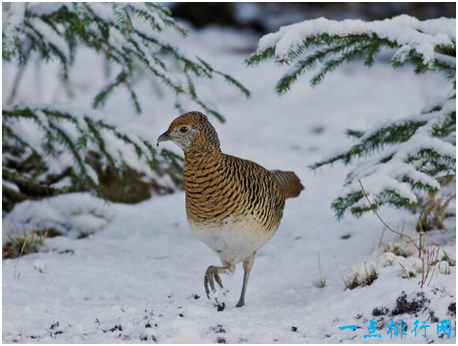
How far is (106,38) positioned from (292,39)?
155cm

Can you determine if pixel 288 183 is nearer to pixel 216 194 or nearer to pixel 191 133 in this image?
pixel 216 194

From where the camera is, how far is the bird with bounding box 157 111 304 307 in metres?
3.95

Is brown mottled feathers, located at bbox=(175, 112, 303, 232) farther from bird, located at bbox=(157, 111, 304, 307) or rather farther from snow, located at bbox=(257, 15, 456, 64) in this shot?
snow, located at bbox=(257, 15, 456, 64)

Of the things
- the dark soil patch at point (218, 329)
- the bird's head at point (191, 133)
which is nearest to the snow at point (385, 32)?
the bird's head at point (191, 133)

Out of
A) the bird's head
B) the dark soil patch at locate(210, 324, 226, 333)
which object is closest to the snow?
the bird's head

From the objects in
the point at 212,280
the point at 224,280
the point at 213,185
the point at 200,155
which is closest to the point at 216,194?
the point at 213,185

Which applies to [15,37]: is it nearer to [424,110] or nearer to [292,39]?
[292,39]

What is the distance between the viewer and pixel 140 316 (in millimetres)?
3889

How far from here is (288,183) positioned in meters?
4.78

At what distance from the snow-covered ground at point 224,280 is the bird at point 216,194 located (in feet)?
1.35

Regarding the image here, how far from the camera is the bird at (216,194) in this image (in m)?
3.95

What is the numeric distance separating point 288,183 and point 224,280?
80 cm

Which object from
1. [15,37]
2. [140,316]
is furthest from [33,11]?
[140,316]

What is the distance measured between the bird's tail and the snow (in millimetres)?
1011
